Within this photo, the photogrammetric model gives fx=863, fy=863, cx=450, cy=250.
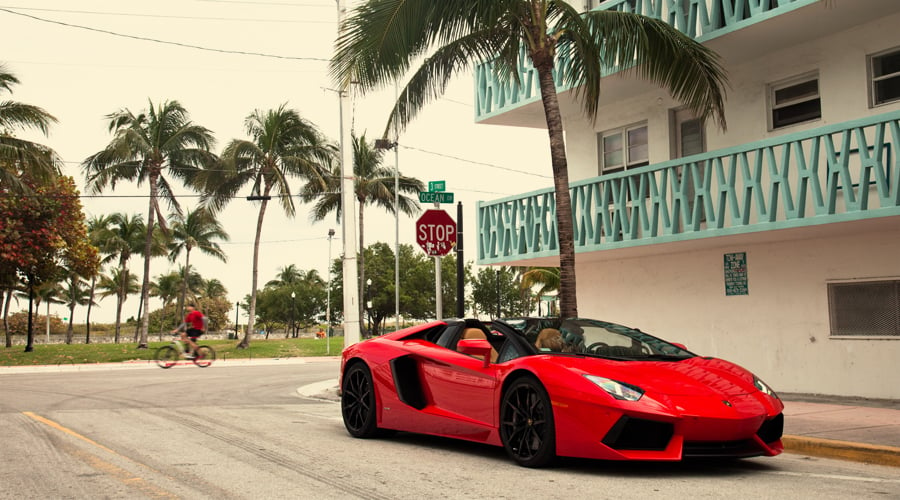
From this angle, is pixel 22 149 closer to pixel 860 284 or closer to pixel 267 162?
pixel 267 162

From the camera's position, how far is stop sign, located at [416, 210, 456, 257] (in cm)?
1416

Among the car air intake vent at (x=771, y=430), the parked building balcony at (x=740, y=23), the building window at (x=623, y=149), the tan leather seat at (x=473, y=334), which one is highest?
the parked building balcony at (x=740, y=23)

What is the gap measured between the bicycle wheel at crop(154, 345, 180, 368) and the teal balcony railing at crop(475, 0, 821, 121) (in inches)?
495

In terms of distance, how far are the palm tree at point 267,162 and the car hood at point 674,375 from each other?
109 ft

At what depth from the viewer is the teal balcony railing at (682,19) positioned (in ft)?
42.9

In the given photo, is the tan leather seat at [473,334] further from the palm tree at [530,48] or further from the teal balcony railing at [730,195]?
the teal balcony railing at [730,195]

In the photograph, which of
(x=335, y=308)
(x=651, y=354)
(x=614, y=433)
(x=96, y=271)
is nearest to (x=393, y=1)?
(x=651, y=354)

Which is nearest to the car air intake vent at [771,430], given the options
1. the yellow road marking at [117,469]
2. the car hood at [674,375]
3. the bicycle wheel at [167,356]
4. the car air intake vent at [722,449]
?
the car air intake vent at [722,449]

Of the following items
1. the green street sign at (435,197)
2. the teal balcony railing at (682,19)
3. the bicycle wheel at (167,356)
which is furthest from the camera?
the bicycle wheel at (167,356)

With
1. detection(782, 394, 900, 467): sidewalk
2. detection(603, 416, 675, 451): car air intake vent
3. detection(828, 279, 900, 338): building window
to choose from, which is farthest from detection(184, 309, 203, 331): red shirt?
detection(603, 416, 675, 451): car air intake vent

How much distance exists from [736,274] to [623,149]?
3.93 metres

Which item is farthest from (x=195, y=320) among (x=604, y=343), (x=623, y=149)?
(x=604, y=343)

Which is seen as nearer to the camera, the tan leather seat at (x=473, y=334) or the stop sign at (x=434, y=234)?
the tan leather seat at (x=473, y=334)

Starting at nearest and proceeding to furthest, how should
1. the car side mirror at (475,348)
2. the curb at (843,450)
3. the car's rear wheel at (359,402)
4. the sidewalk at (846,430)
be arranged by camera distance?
the car side mirror at (475,348)
the curb at (843,450)
the sidewalk at (846,430)
the car's rear wheel at (359,402)
